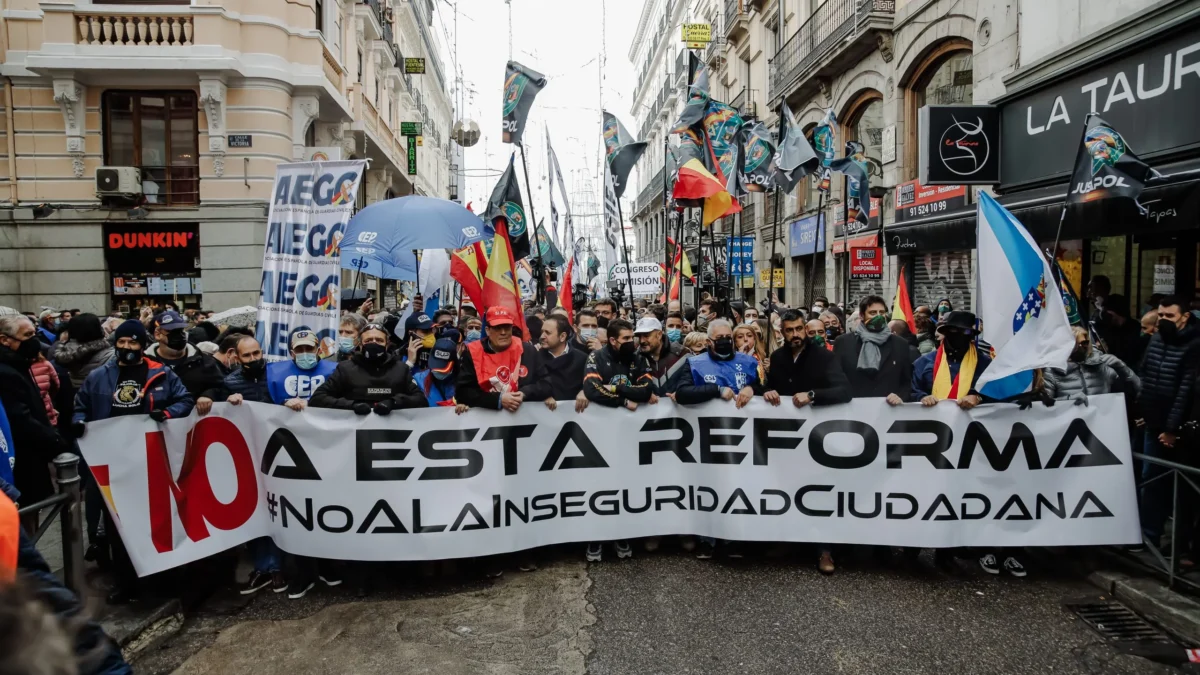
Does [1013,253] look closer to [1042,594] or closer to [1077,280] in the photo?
[1042,594]

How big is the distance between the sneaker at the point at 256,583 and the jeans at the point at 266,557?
1.1 inches

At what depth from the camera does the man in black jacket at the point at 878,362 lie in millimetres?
6359

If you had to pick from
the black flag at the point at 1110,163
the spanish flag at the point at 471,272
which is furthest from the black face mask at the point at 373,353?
the black flag at the point at 1110,163

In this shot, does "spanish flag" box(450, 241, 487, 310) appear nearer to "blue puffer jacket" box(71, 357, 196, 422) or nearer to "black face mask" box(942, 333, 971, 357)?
"blue puffer jacket" box(71, 357, 196, 422)

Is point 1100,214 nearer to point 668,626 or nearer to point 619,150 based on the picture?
point 619,150

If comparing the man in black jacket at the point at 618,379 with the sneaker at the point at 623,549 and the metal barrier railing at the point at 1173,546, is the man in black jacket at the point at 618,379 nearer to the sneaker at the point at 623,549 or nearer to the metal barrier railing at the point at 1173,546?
the sneaker at the point at 623,549

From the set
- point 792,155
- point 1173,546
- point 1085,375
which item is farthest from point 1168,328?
point 792,155

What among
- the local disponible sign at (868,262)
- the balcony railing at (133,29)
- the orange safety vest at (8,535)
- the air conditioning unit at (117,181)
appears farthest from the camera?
the local disponible sign at (868,262)

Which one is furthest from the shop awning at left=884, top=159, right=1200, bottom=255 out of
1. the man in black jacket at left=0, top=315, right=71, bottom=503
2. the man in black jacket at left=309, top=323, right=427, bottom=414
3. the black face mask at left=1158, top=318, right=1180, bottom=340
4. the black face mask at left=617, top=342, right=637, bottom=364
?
the man in black jacket at left=0, top=315, right=71, bottom=503

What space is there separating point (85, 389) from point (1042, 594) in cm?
645

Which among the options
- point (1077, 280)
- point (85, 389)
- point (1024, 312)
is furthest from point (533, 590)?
point (1077, 280)

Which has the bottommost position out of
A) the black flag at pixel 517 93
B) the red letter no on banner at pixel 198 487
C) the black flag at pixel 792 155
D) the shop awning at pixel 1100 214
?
the red letter no on banner at pixel 198 487

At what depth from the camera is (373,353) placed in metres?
5.32

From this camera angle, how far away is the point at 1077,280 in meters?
11.0
